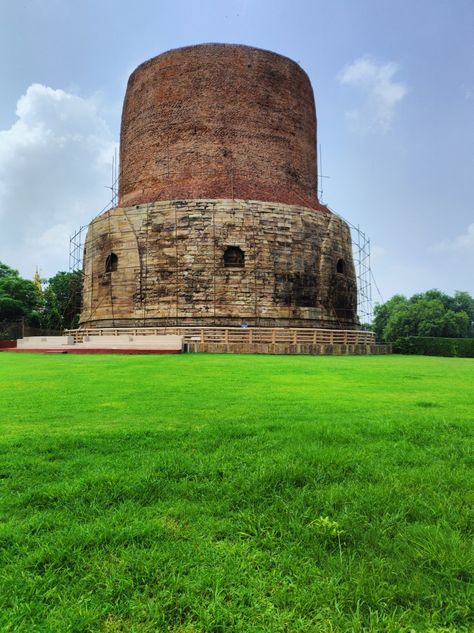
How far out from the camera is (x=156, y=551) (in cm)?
199

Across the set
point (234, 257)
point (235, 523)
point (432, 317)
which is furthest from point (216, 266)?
point (432, 317)

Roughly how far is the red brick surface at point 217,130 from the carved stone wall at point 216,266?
5.33 ft

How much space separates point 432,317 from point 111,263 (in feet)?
133

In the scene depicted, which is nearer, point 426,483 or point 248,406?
point 426,483

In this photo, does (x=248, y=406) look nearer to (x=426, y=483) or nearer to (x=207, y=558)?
(x=426, y=483)

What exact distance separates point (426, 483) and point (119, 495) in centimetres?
174

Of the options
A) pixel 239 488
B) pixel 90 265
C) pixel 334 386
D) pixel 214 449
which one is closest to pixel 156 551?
pixel 239 488

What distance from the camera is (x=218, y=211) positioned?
22.0m

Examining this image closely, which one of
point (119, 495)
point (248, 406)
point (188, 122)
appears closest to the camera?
point (119, 495)

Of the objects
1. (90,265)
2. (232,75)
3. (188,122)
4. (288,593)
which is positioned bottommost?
(288,593)

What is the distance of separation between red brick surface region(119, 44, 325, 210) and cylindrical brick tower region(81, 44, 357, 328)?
0.06 metres

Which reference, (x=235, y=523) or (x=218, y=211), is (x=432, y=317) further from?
(x=235, y=523)

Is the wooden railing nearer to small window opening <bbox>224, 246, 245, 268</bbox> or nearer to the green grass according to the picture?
small window opening <bbox>224, 246, 245, 268</bbox>

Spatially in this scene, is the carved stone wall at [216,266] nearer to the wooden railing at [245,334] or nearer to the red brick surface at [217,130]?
the wooden railing at [245,334]
